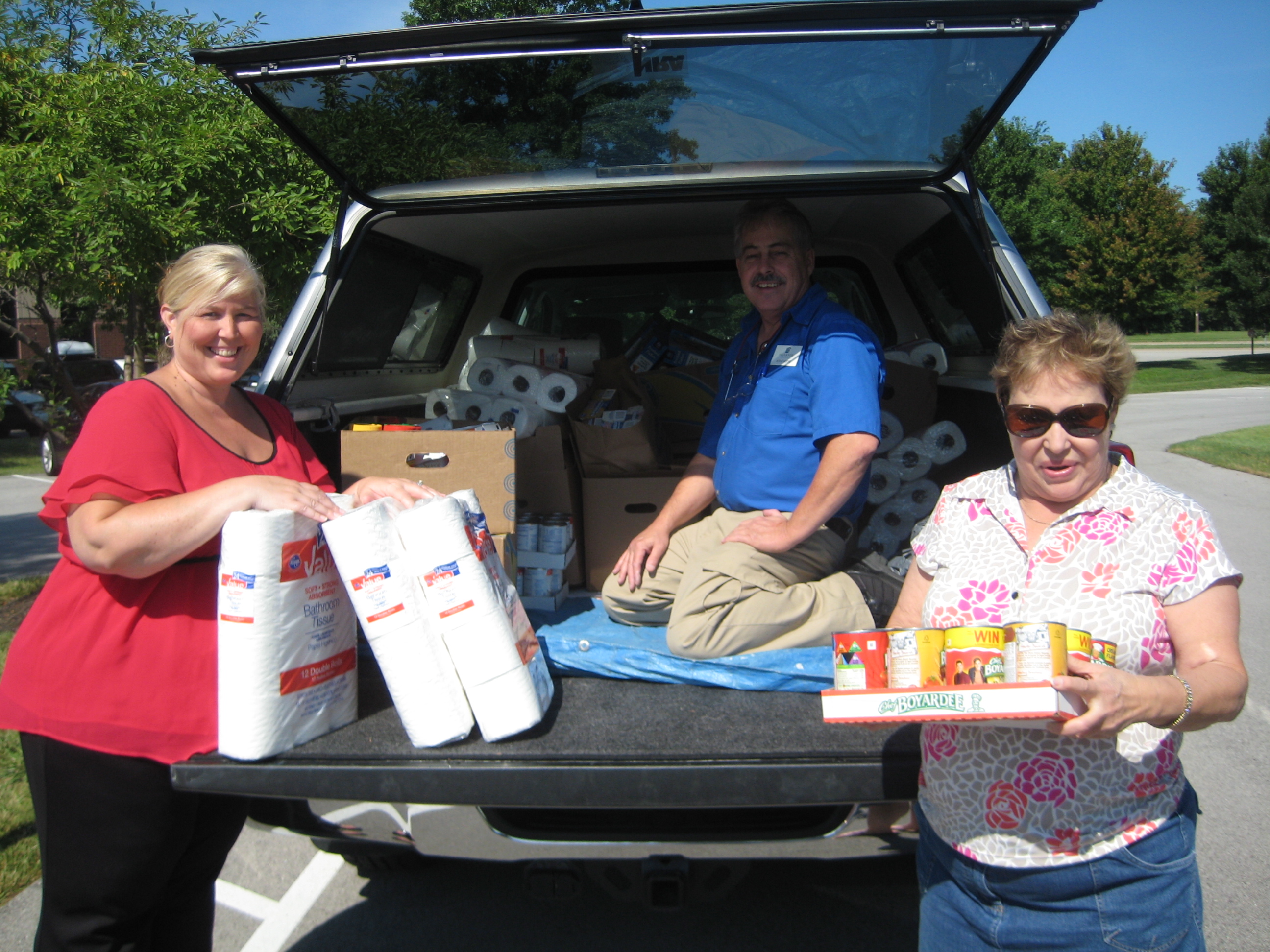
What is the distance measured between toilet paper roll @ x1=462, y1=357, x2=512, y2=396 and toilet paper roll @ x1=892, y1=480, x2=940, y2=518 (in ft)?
5.55

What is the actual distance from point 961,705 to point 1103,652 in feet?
0.81

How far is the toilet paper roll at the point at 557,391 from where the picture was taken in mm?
3686

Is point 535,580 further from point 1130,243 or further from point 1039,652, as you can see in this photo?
point 1130,243

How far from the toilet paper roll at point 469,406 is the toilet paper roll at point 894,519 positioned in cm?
160

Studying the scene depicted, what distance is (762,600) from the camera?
239 centimetres

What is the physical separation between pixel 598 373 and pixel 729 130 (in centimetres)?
154

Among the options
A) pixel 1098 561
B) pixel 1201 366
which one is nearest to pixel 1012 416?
pixel 1098 561

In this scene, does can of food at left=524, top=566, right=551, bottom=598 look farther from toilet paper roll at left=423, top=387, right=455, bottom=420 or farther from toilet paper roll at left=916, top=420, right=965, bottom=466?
toilet paper roll at left=916, top=420, right=965, bottom=466

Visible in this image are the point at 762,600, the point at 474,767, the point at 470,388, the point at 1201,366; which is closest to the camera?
the point at 474,767

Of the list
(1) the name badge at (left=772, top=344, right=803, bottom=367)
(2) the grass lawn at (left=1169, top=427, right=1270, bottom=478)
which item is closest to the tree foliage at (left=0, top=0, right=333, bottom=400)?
(1) the name badge at (left=772, top=344, right=803, bottom=367)

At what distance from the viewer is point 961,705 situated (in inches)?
53.4

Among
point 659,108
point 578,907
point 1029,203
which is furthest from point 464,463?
point 1029,203

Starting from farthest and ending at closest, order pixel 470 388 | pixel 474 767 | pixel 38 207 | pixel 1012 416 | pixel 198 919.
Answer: pixel 38 207, pixel 470 388, pixel 198 919, pixel 474 767, pixel 1012 416

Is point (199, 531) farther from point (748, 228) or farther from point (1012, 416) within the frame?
point (748, 228)
